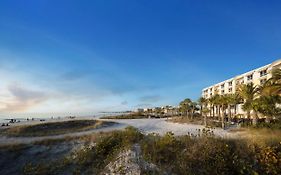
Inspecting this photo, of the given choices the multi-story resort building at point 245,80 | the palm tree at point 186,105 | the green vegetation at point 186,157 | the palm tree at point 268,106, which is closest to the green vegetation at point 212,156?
the green vegetation at point 186,157

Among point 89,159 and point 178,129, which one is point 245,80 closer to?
point 178,129

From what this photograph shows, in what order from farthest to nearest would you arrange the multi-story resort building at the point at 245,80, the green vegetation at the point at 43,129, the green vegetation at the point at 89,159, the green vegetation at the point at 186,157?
the multi-story resort building at the point at 245,80
the green vegetation at the point at 43,129
the green vegetation at the point at 89,159
the green vegetation at the point at 186,157

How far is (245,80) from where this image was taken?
54.8 m

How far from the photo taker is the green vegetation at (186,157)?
418 inches

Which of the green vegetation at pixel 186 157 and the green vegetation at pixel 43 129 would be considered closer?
the green vegetation at pixel 186 157

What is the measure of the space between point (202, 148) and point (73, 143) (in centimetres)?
1034

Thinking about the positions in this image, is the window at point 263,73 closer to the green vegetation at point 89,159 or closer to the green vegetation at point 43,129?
the green vegetation at point 43,129

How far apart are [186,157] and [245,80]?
50.2 metres

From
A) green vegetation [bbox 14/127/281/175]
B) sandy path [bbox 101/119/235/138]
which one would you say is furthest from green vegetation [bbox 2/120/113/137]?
green vegetation [bbox 14/127/281/175]

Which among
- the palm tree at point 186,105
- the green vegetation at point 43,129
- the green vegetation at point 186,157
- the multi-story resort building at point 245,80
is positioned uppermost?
the multi-story resort building at point 245,80

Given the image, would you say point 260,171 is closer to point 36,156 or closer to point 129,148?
point 129,148

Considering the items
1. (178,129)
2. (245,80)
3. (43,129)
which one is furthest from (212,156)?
(245,80)

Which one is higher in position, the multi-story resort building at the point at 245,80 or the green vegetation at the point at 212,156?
the multi-story resort building at the point at 245,80

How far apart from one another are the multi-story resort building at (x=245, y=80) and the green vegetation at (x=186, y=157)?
27.5 m
